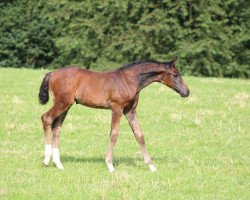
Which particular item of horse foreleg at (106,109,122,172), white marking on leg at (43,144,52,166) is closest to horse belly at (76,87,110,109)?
horse foreleg at (106,109,122,172)

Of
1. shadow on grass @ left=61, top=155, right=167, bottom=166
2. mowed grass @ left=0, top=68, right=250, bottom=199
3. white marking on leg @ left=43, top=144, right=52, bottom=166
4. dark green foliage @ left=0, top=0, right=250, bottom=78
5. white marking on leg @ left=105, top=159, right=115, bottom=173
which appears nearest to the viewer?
mowed grass @ left=0, top=68, right=250, bottom=199

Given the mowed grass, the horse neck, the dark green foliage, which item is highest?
the horse neck

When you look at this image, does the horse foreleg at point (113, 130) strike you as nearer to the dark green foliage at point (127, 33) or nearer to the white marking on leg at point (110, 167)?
the white marking on leg at point (110, 167)

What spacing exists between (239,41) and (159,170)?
28.2 metres

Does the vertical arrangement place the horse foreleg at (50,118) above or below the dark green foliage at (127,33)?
above

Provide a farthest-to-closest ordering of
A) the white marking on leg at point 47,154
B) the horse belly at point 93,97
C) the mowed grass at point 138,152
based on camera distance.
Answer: the white marking on leg at point 47,154, the horse belly at point 93,97, the mowed grass at point 138,152

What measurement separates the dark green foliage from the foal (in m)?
26.1

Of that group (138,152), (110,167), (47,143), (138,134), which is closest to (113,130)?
(138,134)

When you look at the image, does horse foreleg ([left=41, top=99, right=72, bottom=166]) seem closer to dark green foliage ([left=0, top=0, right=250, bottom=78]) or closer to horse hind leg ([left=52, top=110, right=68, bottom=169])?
horse hind leg ([left=52, top=110, right=68, bottom=169])

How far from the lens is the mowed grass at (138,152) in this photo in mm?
9156

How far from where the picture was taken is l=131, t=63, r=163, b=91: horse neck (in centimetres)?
1057

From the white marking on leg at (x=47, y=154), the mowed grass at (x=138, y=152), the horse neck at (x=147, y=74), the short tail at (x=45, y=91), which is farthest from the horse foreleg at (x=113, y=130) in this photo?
the short tail at (x=45, y=91)

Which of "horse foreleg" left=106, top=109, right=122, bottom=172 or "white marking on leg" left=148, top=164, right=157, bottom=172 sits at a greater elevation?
"horse foreleg" left=106, top=109, right=122, bottom=172

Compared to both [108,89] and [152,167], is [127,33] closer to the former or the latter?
[108,89]
